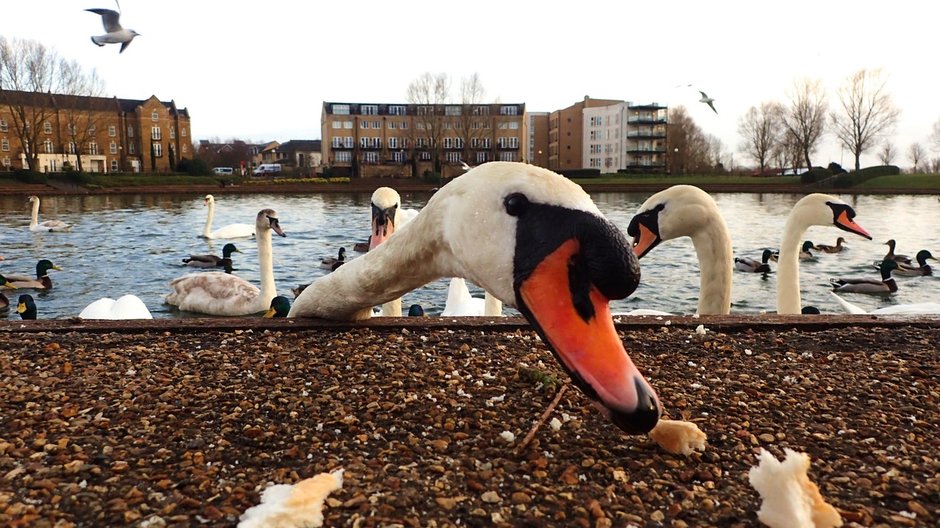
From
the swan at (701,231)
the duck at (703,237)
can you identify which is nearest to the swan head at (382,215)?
the duck at (703,237)

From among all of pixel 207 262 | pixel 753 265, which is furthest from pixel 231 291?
pixel 753 265

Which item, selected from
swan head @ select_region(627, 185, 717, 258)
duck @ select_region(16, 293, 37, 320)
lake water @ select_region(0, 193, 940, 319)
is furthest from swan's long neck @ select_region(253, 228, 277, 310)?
swan head @ select_region(627, 185, 717, 258)

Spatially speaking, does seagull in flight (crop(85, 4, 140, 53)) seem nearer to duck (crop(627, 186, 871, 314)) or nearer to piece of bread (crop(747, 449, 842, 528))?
duck (crop(627, 186, 871, 314))

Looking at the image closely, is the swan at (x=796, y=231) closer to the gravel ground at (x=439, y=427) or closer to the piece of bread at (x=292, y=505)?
the gravel ground at (x=439, y=427)

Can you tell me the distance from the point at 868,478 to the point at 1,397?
3.32 metres

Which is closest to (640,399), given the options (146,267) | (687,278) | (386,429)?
(386,429)

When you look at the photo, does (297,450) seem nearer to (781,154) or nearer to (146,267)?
(146,267)

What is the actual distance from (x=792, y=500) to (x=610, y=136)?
103214 millimetres

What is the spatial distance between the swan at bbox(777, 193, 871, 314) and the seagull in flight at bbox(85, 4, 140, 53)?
7797 mm

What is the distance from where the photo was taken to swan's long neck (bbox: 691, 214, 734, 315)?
5188 millimetres

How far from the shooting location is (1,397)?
2895 mm

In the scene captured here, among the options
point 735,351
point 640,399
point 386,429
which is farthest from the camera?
point 735,351

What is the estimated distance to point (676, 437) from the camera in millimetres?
2312

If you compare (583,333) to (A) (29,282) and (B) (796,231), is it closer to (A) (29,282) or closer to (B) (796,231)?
(B) (796,231)
